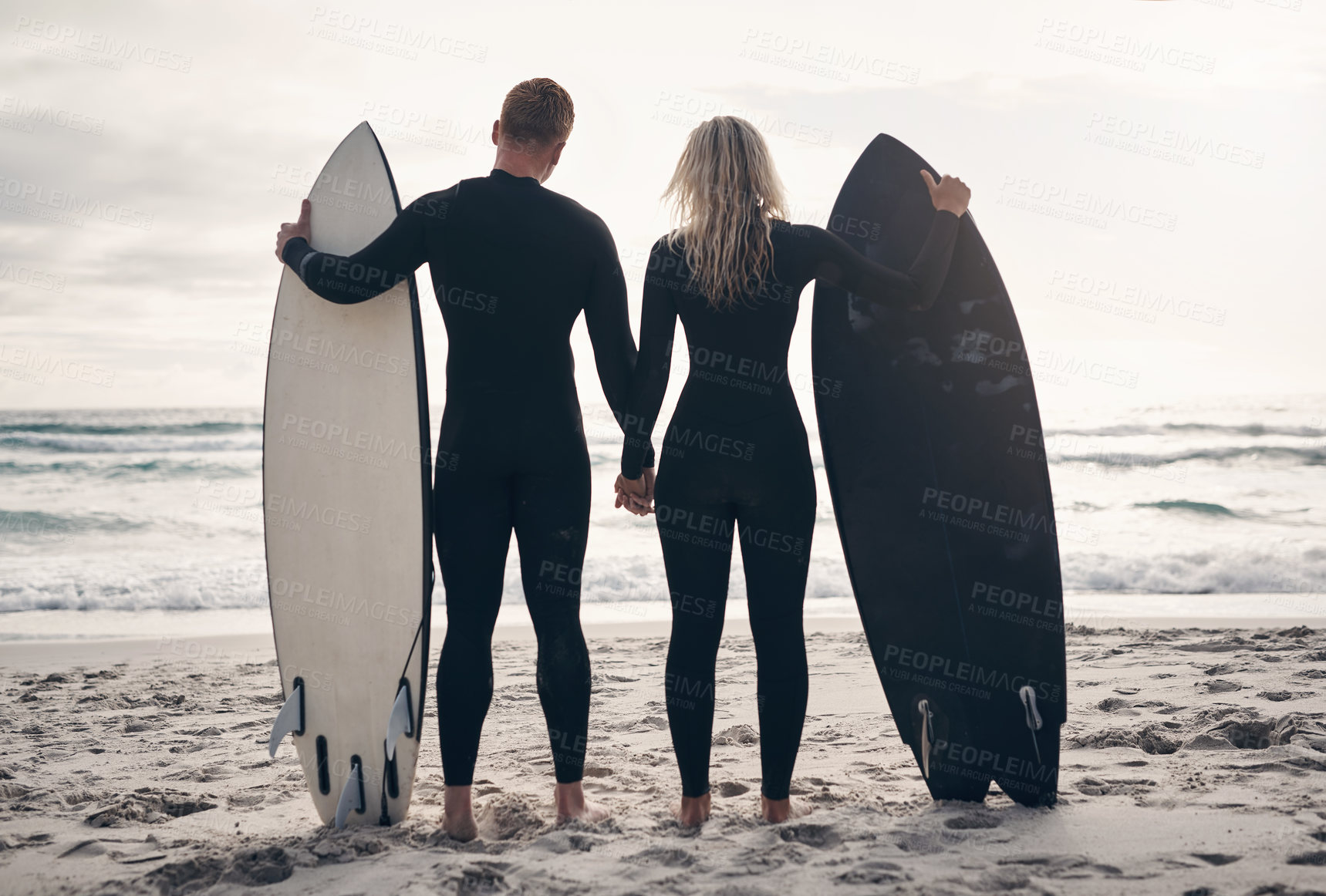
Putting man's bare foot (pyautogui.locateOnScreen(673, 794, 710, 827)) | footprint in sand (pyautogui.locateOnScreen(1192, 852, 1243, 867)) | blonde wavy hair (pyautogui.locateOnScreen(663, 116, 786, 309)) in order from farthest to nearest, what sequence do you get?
man's bare foot (pyautogui.locateOnScreen(673, 794, 710, 827)), blonde wavy hair (pyautogui.locateOnScreen(663, 116, 786, 309)), footprint in sand (pyautogui.locateOnScreen(1192, 852, 1243, 867))

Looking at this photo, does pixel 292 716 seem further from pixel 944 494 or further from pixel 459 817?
pixel 944 494

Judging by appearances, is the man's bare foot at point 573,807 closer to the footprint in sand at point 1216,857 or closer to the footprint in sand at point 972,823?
the footprint in sand at point 972,823

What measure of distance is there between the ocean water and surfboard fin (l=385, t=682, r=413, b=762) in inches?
148

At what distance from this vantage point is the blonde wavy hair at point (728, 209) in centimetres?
207

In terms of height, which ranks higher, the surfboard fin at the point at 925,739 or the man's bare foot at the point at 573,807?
the surfboard fin at the point at 925,739

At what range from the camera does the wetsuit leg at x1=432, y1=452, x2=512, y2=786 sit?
6.94 ft

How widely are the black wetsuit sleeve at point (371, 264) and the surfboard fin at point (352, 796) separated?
127 centimetres

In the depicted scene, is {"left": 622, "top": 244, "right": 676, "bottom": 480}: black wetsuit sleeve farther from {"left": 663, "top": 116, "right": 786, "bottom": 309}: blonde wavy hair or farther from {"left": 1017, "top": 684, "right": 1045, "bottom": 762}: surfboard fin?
{"left": 1017, "top": 684, "right": 1045, "bottom": 762}: surfboard fin

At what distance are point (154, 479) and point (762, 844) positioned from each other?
43.0ft

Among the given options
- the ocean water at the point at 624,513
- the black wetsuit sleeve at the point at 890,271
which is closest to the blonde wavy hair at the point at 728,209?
the black wetsuit sleeve at the point at 890,271

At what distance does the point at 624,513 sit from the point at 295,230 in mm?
7430

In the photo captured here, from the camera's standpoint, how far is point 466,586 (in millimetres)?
2115

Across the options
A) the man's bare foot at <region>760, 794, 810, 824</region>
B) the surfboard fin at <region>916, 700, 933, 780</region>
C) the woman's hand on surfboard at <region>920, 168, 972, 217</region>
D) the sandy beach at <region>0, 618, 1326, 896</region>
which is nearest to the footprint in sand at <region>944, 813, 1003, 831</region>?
the sandy beach at <region>0, 618, 1326, 896</region>

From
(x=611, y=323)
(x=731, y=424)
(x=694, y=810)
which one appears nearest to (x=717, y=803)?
(x=694, y=810)
